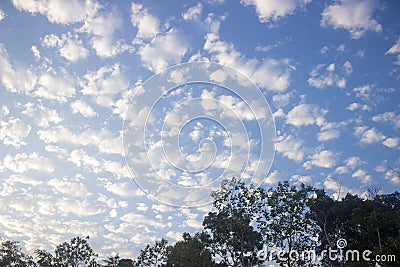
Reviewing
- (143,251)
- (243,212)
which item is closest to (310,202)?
(243,212)

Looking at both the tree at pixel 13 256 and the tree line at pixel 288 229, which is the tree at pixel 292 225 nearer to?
the tree line at pixel 288 229

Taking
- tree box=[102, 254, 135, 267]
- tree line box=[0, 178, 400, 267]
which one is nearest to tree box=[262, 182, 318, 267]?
tree line box=[0, 178, 400, 267]

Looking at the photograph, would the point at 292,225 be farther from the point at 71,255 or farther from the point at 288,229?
the point at 71,255

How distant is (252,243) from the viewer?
113 feet

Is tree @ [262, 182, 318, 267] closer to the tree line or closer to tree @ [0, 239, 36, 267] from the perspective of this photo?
the tree line

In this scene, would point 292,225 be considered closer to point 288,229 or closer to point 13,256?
point 288,229

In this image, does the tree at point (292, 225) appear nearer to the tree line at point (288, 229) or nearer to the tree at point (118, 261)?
the tree line at point (288, 229)

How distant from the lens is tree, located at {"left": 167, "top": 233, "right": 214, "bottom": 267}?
2777 centimetres

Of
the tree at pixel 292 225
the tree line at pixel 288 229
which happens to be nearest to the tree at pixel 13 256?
the tree line at pixel 288 229

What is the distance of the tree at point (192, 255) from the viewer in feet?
91.1

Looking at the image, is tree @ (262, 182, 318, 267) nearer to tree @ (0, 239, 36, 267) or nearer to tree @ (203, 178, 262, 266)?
tree @ (203, 178, 262, 266)

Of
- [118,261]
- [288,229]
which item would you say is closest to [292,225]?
[288,229]

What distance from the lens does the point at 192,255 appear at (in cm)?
2823

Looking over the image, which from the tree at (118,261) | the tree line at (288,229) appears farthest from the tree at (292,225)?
the tree at (118,261)
